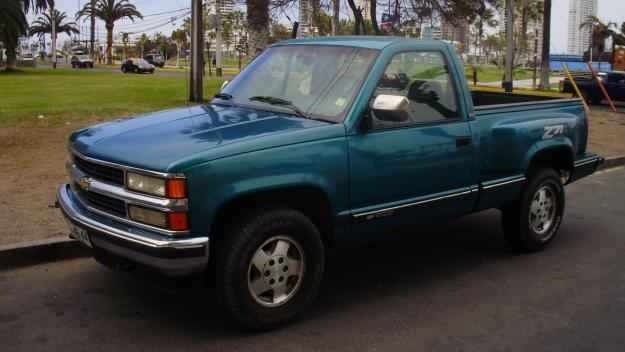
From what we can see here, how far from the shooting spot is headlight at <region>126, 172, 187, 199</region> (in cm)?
354

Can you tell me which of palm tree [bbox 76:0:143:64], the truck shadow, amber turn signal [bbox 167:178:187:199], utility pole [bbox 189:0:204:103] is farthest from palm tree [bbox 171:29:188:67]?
amber turn signal [bbox 167:178:187:199]

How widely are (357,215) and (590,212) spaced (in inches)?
182

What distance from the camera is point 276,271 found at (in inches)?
159

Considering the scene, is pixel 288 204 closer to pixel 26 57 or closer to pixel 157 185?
pixel 157 185

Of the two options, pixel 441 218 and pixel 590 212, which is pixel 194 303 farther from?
pixel 590 212

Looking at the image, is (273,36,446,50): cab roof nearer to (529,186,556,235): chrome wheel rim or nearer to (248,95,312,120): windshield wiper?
(248,95,312,120): windshield wiper

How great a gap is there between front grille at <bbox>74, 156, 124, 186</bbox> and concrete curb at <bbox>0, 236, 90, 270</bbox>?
1.46 meters

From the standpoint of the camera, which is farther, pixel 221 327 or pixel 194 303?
pixel 194 303

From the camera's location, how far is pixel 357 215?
4344mm

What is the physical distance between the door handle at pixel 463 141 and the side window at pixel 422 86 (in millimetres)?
174

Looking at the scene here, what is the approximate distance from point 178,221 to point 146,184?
0.95 feet

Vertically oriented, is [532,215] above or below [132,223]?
below

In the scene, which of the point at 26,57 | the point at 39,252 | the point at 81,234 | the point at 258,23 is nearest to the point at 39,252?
the point at 39,252

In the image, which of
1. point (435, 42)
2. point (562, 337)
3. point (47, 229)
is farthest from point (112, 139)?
point (562, 337)
